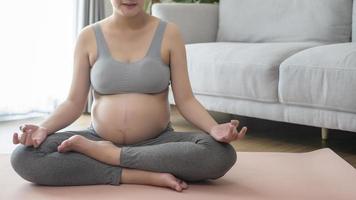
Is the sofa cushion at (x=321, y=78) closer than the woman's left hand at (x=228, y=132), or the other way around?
the woman's left hand at (x=228, y=132)

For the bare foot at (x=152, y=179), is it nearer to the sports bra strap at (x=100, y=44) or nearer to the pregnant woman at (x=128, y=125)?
the pregnant woman at (x=128, y=125)

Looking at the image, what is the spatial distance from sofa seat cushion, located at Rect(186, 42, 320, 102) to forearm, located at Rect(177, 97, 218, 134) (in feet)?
2.40

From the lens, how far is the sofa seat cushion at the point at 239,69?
214cm

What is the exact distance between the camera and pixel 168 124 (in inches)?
59.2

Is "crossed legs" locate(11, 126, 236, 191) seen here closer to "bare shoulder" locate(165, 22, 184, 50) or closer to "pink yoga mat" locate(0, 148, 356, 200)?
"pink yoga mat" locate(0, 148, 356, 200)

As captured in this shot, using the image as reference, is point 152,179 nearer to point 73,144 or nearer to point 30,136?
point 73,144

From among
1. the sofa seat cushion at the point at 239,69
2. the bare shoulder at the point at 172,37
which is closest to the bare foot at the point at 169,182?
the bare shoulder at the point at 172,37

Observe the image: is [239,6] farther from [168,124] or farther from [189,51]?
[168,124]

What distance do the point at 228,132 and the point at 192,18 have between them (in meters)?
1.58

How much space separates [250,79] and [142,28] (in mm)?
794

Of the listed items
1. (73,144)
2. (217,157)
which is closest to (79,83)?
(73,144)

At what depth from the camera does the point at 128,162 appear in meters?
1.34

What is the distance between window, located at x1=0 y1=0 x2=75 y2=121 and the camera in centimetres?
271

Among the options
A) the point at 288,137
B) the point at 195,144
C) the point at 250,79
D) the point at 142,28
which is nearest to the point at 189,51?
the point at 250,79
